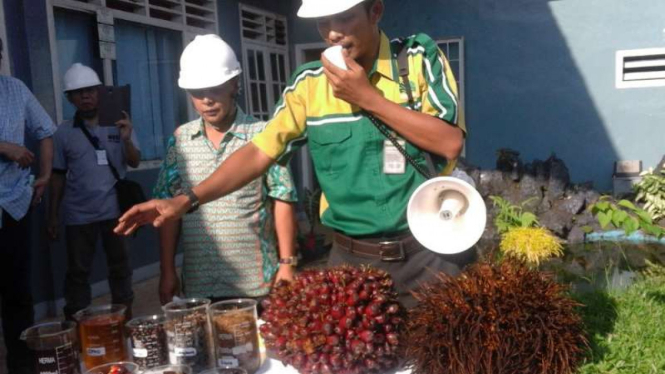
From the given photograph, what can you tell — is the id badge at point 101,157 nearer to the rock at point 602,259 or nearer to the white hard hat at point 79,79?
the white hard hat at point 79,79

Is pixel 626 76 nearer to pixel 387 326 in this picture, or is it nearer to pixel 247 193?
pixel 247 193

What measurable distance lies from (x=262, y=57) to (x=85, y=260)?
187 inches

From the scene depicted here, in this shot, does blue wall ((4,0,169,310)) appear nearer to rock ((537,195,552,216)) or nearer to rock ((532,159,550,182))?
rock ((537,195,552,216))

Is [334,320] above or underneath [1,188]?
underneath

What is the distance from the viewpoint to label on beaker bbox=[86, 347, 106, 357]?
6.10 feet

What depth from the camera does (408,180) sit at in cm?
203

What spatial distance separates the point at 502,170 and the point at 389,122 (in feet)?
22.6

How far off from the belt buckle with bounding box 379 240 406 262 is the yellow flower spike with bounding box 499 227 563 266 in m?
4.61

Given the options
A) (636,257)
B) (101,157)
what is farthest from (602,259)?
(101,157)

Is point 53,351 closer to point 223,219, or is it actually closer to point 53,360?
point 53,360

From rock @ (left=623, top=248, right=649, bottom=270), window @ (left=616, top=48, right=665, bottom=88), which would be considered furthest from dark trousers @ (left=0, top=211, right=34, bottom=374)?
window @ (left=616, top=48, right=665, bottom=88)

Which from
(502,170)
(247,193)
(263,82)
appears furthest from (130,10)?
(502,170)

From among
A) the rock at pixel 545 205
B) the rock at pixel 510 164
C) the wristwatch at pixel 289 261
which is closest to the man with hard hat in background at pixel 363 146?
the wristwatch at pixel 289 261

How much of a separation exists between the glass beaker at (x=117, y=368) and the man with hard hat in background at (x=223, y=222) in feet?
3.85
